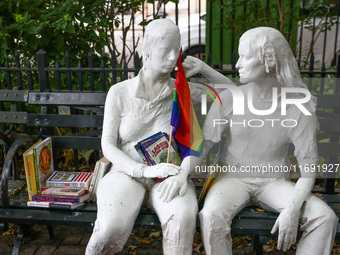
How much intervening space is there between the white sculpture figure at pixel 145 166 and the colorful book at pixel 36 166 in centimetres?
61

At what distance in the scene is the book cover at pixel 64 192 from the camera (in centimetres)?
321

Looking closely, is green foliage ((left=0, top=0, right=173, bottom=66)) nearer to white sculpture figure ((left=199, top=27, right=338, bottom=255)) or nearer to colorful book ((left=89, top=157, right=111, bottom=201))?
colorful book ((left=89, top=157, right=111, bottom=201))

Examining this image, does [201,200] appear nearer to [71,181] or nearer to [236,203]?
[236,203]

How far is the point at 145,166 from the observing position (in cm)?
288

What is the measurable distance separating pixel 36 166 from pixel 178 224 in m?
1.26

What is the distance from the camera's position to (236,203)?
2902mm

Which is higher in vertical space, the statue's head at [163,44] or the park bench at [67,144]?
the statue's head at [163,44]

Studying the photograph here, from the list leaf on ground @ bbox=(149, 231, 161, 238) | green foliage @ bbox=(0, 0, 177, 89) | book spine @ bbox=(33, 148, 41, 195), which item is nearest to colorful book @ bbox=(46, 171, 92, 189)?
book spine @ bbox=(33, 148, 41, 195)

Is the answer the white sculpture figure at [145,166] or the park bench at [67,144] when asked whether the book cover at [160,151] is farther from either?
the park bench at [67,144]

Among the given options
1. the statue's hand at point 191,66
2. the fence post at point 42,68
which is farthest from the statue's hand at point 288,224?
the fence post at point 42,68

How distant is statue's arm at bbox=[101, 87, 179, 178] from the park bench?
33 centimetres

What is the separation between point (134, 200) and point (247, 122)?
91 cm

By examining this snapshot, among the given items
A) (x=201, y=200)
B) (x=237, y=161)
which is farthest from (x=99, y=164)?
(x=237, y=161)

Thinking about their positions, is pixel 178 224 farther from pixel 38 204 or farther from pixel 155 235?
pixel 155 235
